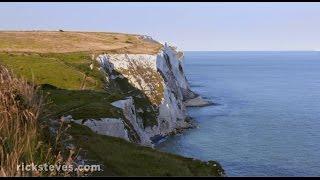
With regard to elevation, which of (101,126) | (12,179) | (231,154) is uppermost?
(12,179)

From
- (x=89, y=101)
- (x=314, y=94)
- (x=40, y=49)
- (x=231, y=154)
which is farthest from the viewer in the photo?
(x=314, y=94)

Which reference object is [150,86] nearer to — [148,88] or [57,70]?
[148,88]

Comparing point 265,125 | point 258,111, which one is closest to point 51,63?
point 265,125

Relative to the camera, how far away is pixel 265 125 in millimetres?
101812

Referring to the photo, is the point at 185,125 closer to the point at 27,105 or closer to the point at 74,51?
the point at 74,51

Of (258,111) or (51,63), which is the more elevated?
(51,63)

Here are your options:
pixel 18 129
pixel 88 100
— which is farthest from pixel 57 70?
pixel 18 129

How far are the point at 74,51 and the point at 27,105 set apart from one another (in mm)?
108606

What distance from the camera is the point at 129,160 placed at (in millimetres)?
27922

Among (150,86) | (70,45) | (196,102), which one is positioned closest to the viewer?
(150,86)

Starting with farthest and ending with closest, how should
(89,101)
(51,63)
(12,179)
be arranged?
(51,63), (89,101), (12,179)

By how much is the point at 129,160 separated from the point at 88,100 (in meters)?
26.5

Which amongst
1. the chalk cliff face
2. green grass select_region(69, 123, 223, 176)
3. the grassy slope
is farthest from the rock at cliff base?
green grass select_region(69, 123, 223, 176)

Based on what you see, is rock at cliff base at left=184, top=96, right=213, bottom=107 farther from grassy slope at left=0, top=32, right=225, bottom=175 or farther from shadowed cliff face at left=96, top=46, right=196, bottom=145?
grassy slope at left=0, top=32, right=225, bottom=175
